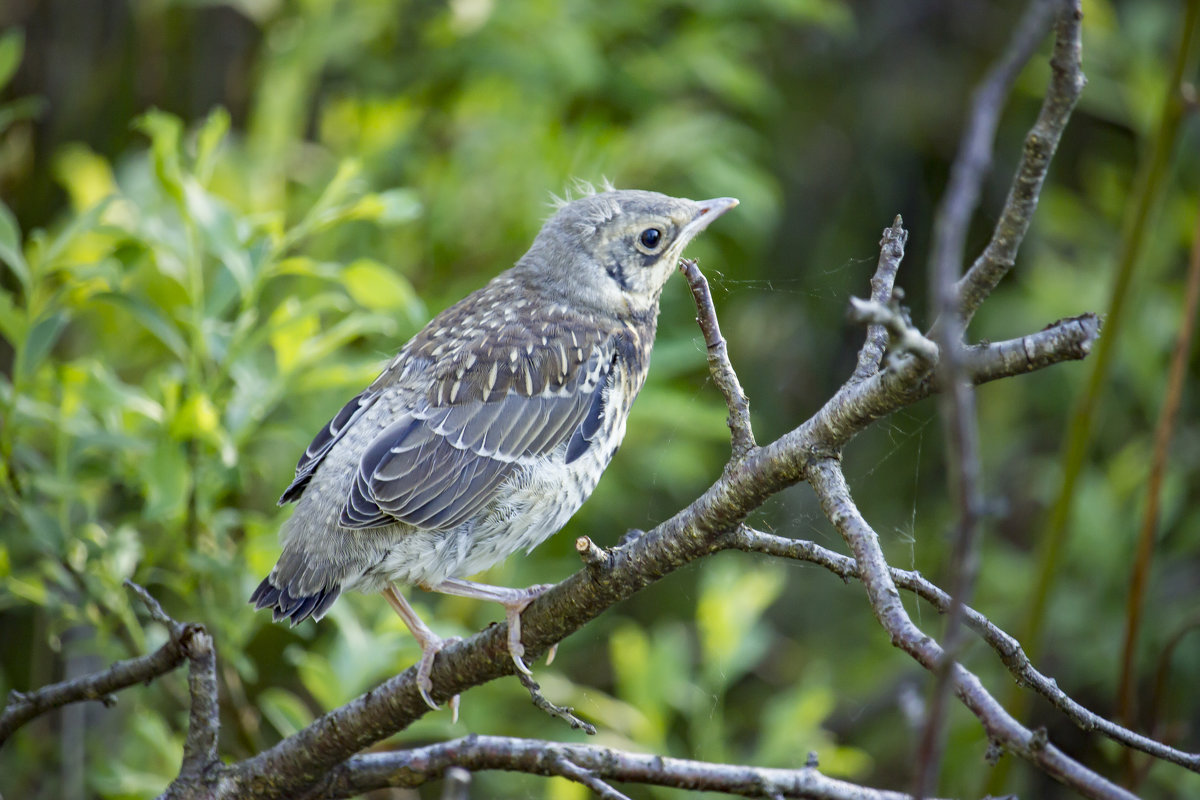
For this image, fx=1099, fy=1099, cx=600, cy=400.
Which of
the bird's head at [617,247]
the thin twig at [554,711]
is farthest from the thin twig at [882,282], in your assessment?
the bird's head at [617,247]

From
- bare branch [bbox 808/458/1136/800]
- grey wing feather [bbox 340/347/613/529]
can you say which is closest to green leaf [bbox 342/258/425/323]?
grey wing feather [bbox 340/347/613/529]

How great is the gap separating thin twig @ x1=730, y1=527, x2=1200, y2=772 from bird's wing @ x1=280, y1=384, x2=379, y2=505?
1283 mm

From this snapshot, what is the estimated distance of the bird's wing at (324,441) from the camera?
8.38ft

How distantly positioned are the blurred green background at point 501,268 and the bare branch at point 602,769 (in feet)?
1.71

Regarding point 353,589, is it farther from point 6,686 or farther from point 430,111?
point 430,111

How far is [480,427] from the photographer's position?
2551mm

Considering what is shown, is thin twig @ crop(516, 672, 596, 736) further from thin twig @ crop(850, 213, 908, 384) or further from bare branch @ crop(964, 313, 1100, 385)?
bare branch @ crop(964, 313, 1100, 385)

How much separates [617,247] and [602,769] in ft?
4.48

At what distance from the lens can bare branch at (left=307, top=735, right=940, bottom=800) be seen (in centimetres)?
162

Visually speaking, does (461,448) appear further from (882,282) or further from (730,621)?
(882,282)

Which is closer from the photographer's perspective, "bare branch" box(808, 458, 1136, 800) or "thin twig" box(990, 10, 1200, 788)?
"bare branch" box(808, 458, 1136, 800)

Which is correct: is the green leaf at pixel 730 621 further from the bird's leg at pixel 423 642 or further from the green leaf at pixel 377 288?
the green leaf at pixel 377 288

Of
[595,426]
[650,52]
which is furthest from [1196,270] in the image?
[650,52]

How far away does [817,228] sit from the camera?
507cm
